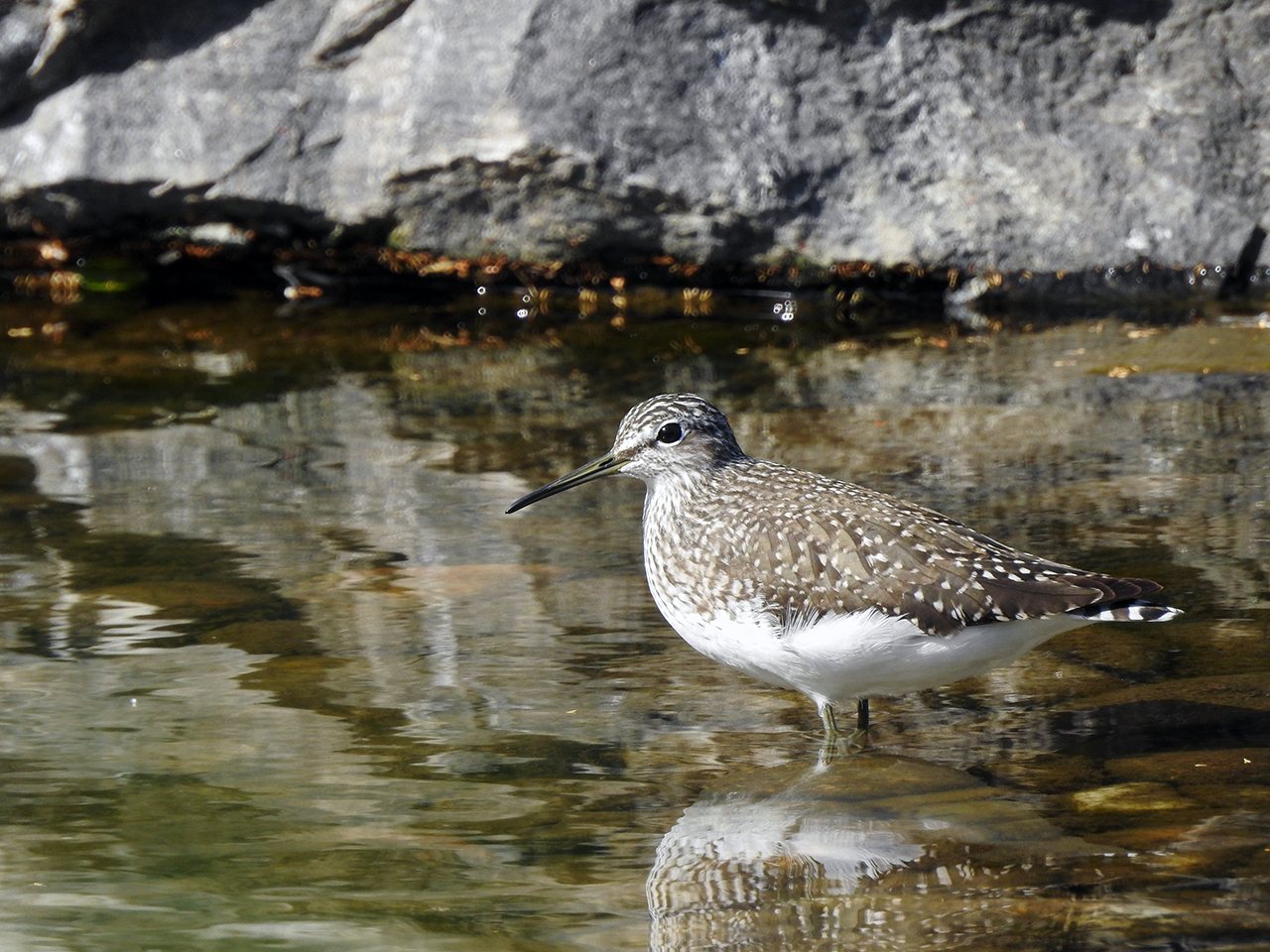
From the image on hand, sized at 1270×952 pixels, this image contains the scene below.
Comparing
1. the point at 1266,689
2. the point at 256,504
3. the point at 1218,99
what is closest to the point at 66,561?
the point at 256,504

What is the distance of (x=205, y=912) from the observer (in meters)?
4.11

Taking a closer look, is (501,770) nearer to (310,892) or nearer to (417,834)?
(417,834)

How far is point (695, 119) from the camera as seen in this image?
11.7 meters

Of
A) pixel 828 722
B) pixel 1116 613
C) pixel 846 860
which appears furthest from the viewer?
pixel 828 722

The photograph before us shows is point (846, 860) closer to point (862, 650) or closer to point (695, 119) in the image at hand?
point (862, 650)

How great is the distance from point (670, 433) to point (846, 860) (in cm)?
198

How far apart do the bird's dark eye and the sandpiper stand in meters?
0.26

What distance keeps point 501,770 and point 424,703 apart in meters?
0.68

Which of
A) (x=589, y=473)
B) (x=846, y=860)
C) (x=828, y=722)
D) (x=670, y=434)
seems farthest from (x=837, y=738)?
(x=589, y=473)

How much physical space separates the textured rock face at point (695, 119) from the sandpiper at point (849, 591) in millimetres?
6622

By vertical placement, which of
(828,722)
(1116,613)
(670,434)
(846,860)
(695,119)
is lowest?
Result: (846,860)

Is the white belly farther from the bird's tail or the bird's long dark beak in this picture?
the bird's long dark beak

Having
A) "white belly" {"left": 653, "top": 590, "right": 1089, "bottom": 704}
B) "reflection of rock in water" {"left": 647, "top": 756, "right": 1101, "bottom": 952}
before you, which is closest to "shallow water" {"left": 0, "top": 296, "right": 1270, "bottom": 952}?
"reflection of rock in water" {"left": 647, "top": 756, "right": 1101, "bottom": 952}

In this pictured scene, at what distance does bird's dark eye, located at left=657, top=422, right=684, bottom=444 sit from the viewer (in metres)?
5.81
